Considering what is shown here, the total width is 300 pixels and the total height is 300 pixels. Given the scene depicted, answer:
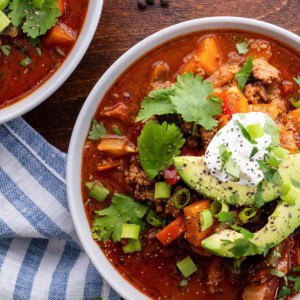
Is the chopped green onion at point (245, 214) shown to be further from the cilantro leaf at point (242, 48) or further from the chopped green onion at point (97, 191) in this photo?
the cilantro leaf at point (242, 48)

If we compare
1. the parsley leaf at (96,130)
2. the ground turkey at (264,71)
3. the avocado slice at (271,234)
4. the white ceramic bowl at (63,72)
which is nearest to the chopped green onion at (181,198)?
the avocado slice at (271,234)

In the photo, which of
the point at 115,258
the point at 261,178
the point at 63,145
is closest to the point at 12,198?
the point at 63,145

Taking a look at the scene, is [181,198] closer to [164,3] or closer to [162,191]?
[162,191]

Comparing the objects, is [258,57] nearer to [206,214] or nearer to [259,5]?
[259,5]

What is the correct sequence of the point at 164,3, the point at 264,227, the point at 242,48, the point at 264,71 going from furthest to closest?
1. the point at 164,3
2. the point at 242,48
3. the point at 264,71
4. the point at 264,227

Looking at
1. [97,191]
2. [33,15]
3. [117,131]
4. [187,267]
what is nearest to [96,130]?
[117,131]
